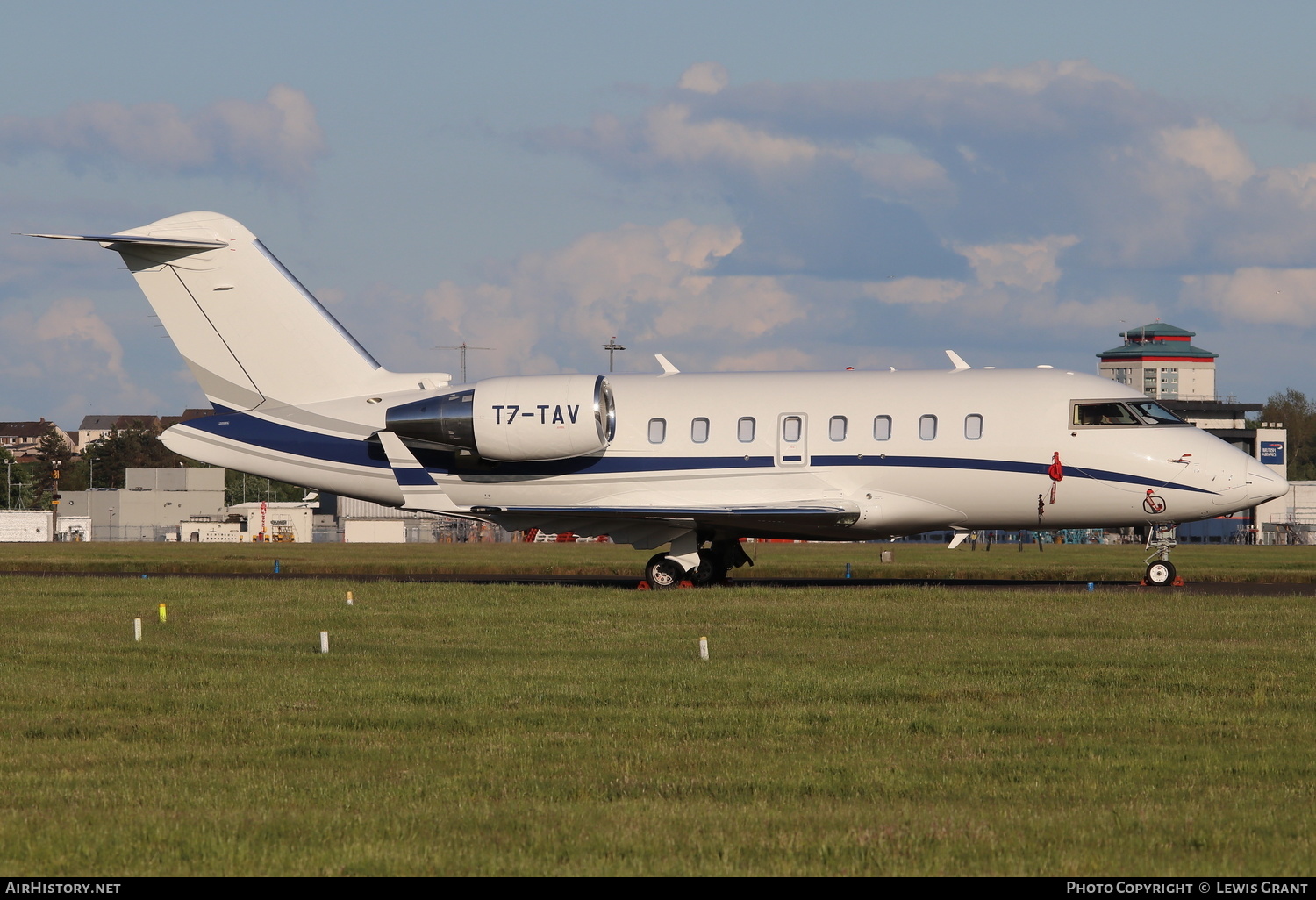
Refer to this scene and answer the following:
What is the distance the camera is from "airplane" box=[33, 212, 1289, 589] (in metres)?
25.5

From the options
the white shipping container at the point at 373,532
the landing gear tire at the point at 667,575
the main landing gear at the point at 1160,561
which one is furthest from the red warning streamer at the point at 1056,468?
the white shipping container at the point at 373,532

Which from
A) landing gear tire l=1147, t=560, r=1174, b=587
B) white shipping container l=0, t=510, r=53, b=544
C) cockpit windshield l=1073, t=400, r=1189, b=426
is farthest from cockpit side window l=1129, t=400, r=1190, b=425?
white shipping container l=0, t=510, r=53, b=544

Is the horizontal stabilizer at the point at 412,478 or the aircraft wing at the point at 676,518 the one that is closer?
the aircraft wing at the point at 676,518

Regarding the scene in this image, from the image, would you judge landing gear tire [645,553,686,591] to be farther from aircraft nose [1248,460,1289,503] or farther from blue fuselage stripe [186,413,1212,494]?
aircraft nose [1248,460,1289,503]

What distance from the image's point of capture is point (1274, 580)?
32.3m

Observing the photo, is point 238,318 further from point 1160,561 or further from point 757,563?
point 757,563

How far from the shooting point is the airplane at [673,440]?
2545cm

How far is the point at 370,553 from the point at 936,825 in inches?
1910

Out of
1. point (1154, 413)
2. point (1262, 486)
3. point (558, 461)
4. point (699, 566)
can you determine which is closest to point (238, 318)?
point (558, 461)

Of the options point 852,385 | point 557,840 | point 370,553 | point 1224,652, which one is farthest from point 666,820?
point 370,553

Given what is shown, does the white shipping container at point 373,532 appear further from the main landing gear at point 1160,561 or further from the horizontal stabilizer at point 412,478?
the main landing gear at point 1160,561

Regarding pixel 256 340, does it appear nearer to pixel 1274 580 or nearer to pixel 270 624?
pixel 270 624

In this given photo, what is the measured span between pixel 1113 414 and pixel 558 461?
10.4 meters

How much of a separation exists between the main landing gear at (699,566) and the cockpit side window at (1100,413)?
7305 mm
